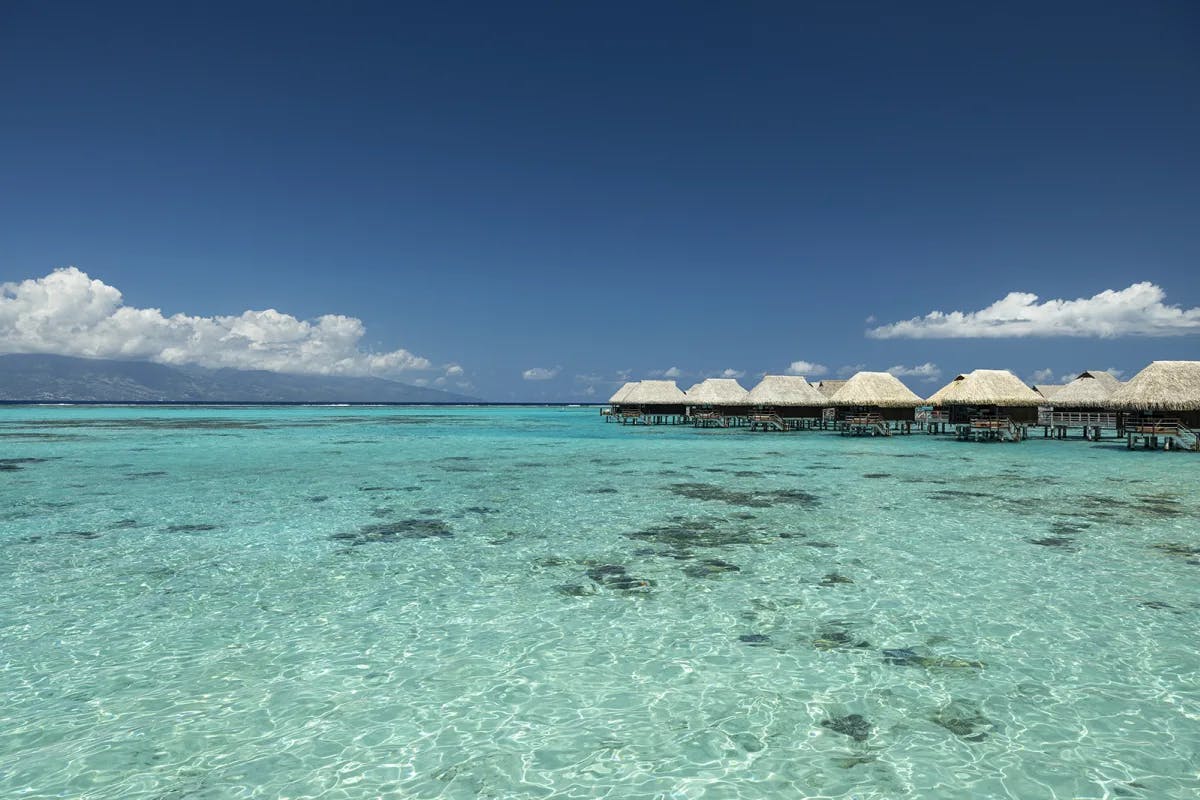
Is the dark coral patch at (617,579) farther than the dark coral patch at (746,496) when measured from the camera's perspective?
No

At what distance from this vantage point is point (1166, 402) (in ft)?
77.1

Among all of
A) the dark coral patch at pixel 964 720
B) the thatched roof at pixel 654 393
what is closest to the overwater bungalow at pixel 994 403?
the thatched roof at pixel 654 393

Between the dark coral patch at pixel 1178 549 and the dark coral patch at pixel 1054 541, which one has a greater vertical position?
the dark coral patch at pixel 1178 549

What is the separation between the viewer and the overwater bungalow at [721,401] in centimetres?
4181

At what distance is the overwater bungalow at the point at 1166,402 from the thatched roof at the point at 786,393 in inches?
558

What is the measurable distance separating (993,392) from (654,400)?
2173cm

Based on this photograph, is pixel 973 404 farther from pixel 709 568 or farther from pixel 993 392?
pixel 709 568

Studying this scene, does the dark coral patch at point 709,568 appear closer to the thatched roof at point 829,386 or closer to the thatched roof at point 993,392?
the thatched roof at point 993,392

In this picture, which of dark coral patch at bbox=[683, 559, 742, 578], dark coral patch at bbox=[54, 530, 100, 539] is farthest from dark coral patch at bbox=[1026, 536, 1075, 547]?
dark coral patch at bbox=[54, 530, 100, 539]

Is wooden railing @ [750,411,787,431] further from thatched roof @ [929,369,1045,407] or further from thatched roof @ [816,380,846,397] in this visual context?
thatched roof @ [816,380,846,397]

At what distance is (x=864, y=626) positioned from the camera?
589 centimetres

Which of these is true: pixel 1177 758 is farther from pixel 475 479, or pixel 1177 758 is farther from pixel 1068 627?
pixel 475 479

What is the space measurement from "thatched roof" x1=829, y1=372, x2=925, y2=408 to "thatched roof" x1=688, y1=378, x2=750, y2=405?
7792 millimetres

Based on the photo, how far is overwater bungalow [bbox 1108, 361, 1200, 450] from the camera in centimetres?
2350
